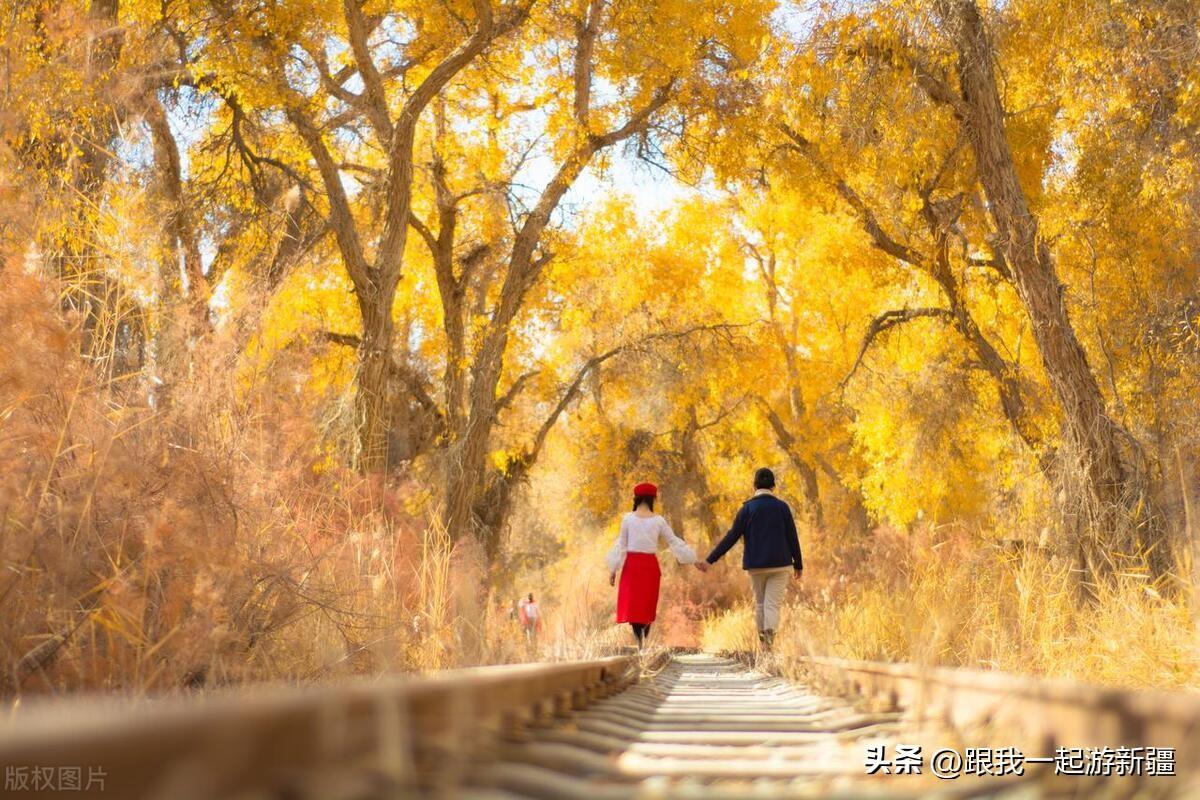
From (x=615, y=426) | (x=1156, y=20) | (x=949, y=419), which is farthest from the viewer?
(x=615, y=426)

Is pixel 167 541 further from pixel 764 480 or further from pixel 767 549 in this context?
pixel 764 480

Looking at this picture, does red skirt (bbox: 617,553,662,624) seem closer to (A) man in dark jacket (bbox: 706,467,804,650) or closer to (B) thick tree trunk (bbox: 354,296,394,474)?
(A) man in dark jacket (bbox: 706,467,804,650)

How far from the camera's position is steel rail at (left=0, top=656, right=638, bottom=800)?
4.20ft

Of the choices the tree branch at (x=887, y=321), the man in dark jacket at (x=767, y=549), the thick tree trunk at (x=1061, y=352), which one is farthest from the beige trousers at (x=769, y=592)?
the tree branch at (x=887, y=321)

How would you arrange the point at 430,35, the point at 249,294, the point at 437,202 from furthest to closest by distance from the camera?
the point at 437,202 → the point at 430,35 → the point at 249,294

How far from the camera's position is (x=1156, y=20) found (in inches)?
501

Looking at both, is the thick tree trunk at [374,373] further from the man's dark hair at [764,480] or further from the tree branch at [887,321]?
the tree branch at [887,321]

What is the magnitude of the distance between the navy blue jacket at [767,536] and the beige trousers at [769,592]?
0.79 ft

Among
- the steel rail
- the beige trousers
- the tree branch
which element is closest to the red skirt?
the beige trousers

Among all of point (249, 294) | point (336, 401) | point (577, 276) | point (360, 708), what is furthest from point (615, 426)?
point (360, 708)

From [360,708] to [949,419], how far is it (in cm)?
1900

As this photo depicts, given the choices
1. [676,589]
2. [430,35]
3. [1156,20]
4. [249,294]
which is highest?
[430,35]

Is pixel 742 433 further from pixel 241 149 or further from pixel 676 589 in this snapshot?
pixel 241 149

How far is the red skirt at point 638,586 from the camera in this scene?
10.6 meters
